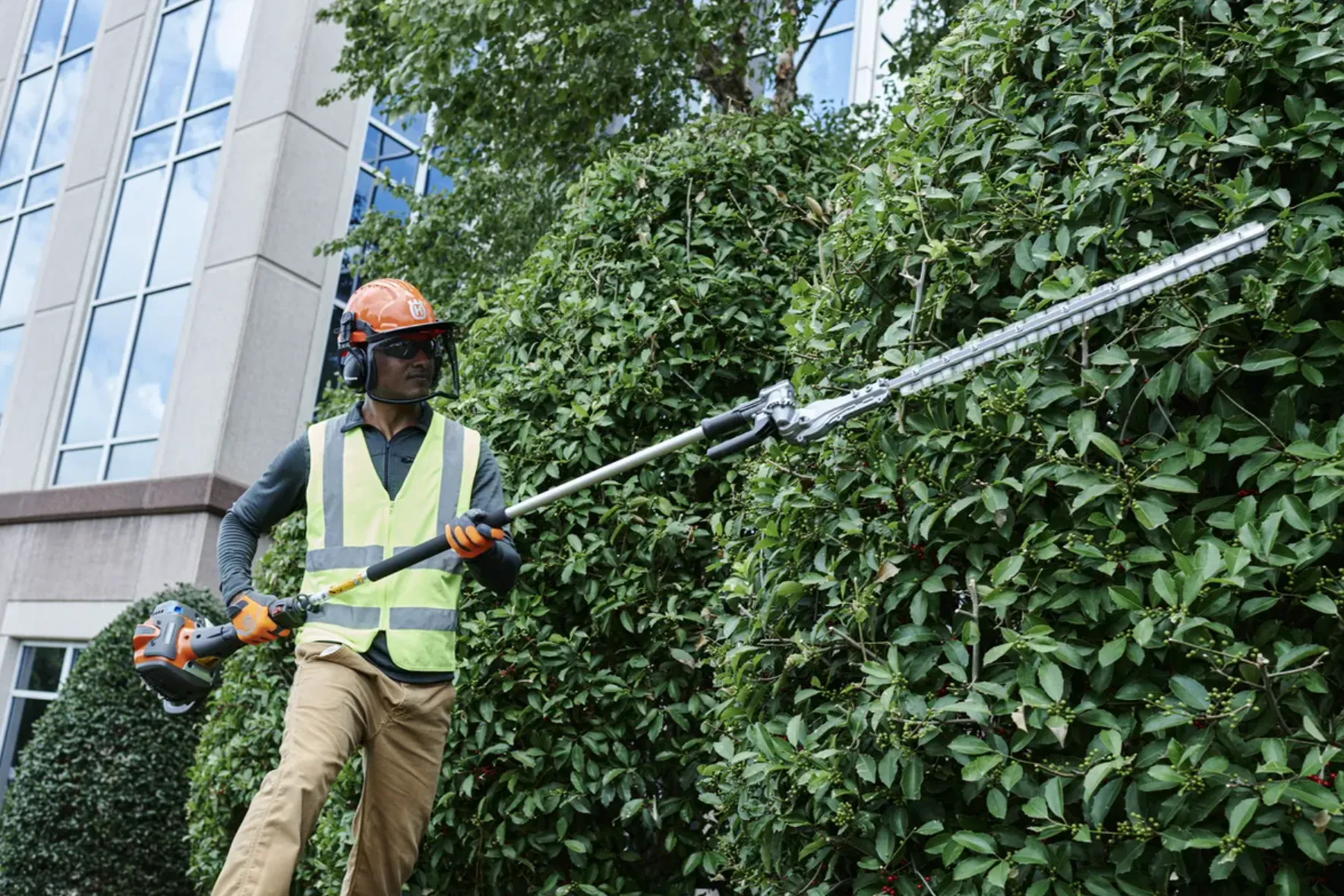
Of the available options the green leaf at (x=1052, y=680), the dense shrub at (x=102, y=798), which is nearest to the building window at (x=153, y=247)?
the dense shrub at (x=102, y=798)

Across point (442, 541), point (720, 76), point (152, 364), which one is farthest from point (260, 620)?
point (152, 364)

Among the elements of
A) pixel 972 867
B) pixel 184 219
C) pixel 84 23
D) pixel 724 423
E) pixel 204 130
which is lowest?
pixel 972 867

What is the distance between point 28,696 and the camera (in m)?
12.9

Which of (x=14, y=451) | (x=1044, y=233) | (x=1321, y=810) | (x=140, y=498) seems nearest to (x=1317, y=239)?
(x=1044, y=233)

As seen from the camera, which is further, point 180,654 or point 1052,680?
point 180,654

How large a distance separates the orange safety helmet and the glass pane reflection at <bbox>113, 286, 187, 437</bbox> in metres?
9.47

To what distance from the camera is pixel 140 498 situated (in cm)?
1191

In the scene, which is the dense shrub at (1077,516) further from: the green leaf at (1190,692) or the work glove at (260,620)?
the work glove at (260,620)

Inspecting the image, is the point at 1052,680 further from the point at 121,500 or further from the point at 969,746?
the point at 121,500

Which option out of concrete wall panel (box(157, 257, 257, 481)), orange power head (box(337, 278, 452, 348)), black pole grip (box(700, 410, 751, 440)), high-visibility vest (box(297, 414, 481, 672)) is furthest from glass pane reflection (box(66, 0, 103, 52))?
black pole grip (box(700, 410, 751, 440))

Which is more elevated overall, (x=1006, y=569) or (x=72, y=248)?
(x=72, y=248)

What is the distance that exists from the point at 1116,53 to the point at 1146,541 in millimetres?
1239

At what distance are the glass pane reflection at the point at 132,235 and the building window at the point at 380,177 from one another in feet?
7.60

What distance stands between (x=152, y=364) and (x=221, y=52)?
12.0ft
